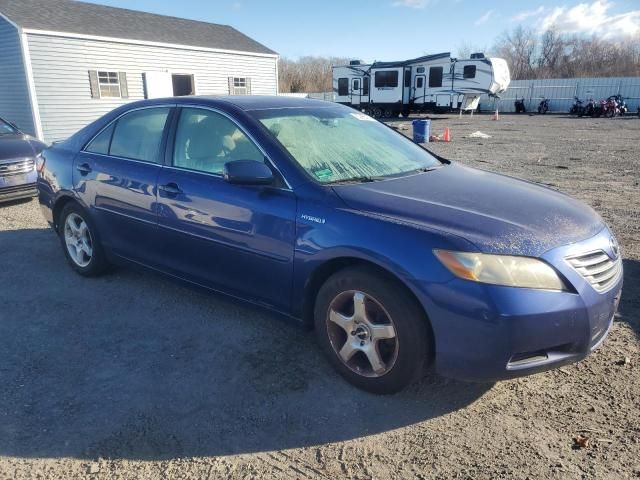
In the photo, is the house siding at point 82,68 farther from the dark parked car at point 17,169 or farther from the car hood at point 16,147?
the dark parked car at point 17,169

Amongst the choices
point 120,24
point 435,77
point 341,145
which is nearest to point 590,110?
point 435,77

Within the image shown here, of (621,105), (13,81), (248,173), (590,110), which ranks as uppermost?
(13,81)

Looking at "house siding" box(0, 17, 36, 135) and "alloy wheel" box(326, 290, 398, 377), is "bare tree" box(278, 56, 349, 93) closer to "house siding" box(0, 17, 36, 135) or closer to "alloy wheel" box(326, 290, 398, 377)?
"house siding" box(0, 17, 36, 135)

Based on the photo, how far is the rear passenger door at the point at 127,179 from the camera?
156 inches

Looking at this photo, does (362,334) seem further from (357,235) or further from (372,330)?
(357,235)

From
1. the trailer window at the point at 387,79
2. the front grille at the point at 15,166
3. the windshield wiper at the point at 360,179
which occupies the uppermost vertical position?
the trailer window at the point at 387,79

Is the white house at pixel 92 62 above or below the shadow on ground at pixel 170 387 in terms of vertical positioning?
above

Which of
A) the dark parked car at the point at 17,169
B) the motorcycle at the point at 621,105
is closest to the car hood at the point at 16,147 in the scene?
the dark parked car at the point at 17,169

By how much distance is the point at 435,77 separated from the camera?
29.1m

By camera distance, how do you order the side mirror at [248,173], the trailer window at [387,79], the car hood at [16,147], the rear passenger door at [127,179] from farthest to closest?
1. the trailer window at [387,79]
2. the car hood at [16,147]
3. the rear passenger door at [127,179]
4. the side mirror at [248,173]

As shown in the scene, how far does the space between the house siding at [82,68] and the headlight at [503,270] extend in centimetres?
1689

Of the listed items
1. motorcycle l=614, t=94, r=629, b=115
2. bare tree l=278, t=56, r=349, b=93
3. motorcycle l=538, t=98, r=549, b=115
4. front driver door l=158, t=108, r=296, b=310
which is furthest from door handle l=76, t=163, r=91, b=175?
bare tree l=278, t=56, r=349, b=93

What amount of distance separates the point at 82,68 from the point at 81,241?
14497 mm

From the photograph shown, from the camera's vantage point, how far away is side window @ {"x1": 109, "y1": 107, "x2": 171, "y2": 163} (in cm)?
402
